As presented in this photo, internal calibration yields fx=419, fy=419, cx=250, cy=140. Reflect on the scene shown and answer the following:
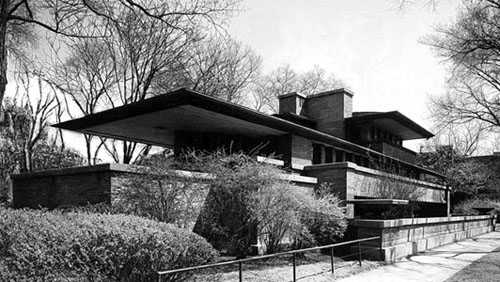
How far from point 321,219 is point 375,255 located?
2009 mm

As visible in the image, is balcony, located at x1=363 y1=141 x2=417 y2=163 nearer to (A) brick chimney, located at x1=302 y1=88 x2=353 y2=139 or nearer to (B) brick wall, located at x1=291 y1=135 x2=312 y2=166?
(A) brick chimney, located at x1=302 y1=88 x2=353 y2=139

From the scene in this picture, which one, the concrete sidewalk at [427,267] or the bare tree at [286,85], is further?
the bare tree at [286,85]

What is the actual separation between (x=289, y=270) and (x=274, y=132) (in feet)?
27.7

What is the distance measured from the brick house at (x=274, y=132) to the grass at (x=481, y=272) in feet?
15.7

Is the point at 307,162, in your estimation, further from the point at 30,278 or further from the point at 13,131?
the point at 13,131

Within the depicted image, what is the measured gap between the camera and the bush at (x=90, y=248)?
5.64m

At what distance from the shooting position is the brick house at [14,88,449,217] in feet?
48.0

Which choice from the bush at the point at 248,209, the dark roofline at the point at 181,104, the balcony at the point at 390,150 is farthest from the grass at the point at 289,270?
the balcony at the point at 390,150

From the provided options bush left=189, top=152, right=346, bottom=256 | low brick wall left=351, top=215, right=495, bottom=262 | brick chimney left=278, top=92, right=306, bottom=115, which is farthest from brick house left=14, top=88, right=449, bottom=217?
bush left=189, top=152, right=346, bottom=256

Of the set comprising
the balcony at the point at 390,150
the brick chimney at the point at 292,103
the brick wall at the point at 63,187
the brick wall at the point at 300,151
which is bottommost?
the brick wall at the point at 63,187

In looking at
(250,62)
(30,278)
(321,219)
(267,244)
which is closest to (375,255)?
(321,219)

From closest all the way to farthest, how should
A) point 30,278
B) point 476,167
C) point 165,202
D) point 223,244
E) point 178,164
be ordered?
point 30,278 < point 165,202 < point 223,244 < point 178,164 < point 476,167

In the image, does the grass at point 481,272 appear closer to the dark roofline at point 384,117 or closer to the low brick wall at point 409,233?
the low brick wall at point 409,233

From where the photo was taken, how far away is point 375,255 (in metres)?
12.8
